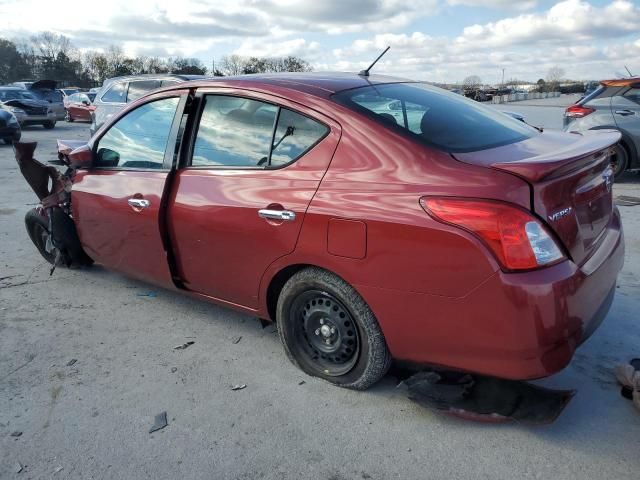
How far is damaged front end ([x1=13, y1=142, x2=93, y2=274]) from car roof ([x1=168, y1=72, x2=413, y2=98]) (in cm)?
170

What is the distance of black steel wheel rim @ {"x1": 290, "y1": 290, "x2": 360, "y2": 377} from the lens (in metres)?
2.78

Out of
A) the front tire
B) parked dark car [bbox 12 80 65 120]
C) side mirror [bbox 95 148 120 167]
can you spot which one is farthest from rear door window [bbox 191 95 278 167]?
parked dark car [bbox 12 80 65 120]

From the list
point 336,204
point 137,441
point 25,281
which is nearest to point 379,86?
point 336,204

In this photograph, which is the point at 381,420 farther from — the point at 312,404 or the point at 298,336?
the point at 298,336

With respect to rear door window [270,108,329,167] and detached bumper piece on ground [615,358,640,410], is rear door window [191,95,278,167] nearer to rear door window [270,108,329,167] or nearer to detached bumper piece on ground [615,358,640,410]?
rear door window [270,108,329,167]

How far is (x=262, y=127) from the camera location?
3.02m

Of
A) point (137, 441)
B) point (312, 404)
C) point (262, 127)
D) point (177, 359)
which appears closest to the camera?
point (137, 441)

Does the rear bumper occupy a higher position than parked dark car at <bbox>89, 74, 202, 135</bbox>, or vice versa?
parked dark car at <bbox>89, 74, 202, 135</bbox>

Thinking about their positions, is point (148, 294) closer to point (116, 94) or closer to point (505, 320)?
point (505, 320)

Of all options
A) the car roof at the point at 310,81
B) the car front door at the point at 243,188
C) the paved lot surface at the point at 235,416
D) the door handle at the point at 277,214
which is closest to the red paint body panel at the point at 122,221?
the car front door at the point at 243,188

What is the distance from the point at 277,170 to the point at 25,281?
3032 millimetres

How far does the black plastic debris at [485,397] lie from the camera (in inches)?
98.3

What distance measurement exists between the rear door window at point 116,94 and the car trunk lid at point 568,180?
9.86m

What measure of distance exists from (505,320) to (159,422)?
175 centimetres
